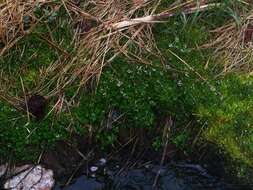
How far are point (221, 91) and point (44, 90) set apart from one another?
115cm

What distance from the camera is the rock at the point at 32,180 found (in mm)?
3143

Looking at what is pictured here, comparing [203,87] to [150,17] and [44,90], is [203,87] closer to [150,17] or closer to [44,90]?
[150,17]

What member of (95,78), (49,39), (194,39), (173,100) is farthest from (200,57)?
(49,39)

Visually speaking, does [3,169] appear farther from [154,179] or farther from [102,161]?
[154,179]

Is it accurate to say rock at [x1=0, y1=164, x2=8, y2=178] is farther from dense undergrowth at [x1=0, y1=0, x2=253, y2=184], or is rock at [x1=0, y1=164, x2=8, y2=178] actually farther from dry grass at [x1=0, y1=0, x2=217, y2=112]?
dry grass at [x1=0, y1=0, x2=217, y2=112]

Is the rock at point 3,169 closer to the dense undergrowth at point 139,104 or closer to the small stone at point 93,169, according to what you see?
the dense undergrowth at point 139,104

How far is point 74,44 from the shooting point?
339 cm

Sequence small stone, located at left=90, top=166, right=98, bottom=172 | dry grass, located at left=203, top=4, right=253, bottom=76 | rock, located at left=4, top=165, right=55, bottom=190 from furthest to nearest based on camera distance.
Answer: dry grass, located at left=203, top=4, right=253, bottom=76 < small stone, located at left=90, top=166, right=98, bottom=172 < rock, located at left=4, top=165, right=55, bottom=190

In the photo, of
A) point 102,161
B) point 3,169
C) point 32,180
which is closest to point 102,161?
point 102,161

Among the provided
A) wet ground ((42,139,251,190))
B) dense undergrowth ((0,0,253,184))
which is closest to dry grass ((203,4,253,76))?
dense undergrowth ((0,0,253,184))

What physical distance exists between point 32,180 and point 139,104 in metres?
0.82

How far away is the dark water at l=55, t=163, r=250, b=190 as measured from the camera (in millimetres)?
3221

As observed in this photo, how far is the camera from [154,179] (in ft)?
10.7

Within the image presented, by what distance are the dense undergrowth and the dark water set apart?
144mm
